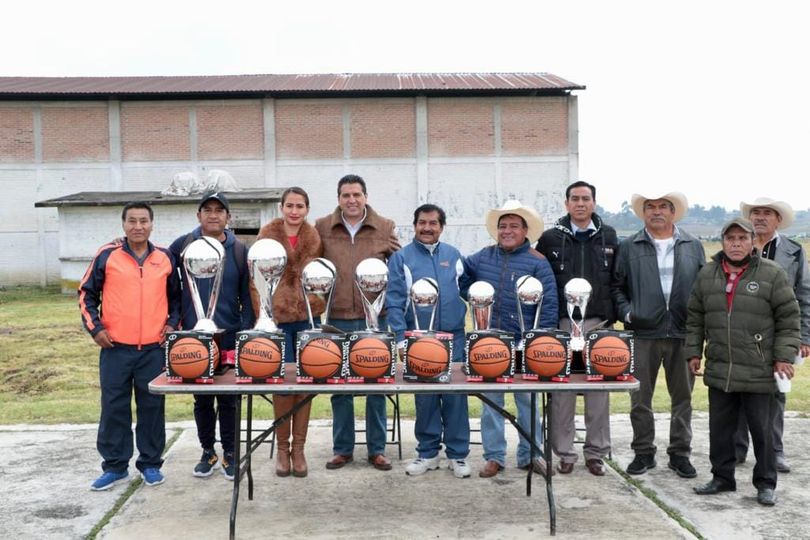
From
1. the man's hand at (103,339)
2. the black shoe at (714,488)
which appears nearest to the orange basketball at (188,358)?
the man's hand at (103,339)

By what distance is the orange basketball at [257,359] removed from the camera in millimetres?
3936

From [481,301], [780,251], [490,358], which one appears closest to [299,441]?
[481,301]

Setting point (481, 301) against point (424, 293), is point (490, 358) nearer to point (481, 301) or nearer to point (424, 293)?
point (481, 301)

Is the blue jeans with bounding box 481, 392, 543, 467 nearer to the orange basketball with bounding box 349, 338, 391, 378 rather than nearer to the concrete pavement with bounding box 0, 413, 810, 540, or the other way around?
the concrete pavement with bounding box 0, 413, 810, 540

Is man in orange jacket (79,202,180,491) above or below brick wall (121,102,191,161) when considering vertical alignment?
below

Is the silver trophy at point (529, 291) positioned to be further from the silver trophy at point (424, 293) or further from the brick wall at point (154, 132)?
the brick wall at point (154, 132)

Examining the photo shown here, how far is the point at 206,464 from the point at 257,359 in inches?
66.8

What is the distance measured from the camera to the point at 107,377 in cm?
493

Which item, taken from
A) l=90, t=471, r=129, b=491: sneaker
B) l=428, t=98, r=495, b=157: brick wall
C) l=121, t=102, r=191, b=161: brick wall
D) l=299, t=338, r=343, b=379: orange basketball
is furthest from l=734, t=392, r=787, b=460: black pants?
l=121, t=102, r=191, b=161: brick wall

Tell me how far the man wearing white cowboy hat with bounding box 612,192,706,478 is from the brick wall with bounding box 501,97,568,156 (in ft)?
61.4

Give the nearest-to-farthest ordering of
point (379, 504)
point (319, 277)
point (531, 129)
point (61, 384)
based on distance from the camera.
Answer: point (319, 277) < point (379, 504) < point (61, 384) < point (531, 129)

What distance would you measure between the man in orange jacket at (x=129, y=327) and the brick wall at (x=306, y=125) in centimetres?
1884

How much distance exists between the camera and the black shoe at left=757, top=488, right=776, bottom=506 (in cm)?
455

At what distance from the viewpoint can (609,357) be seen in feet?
13.4
